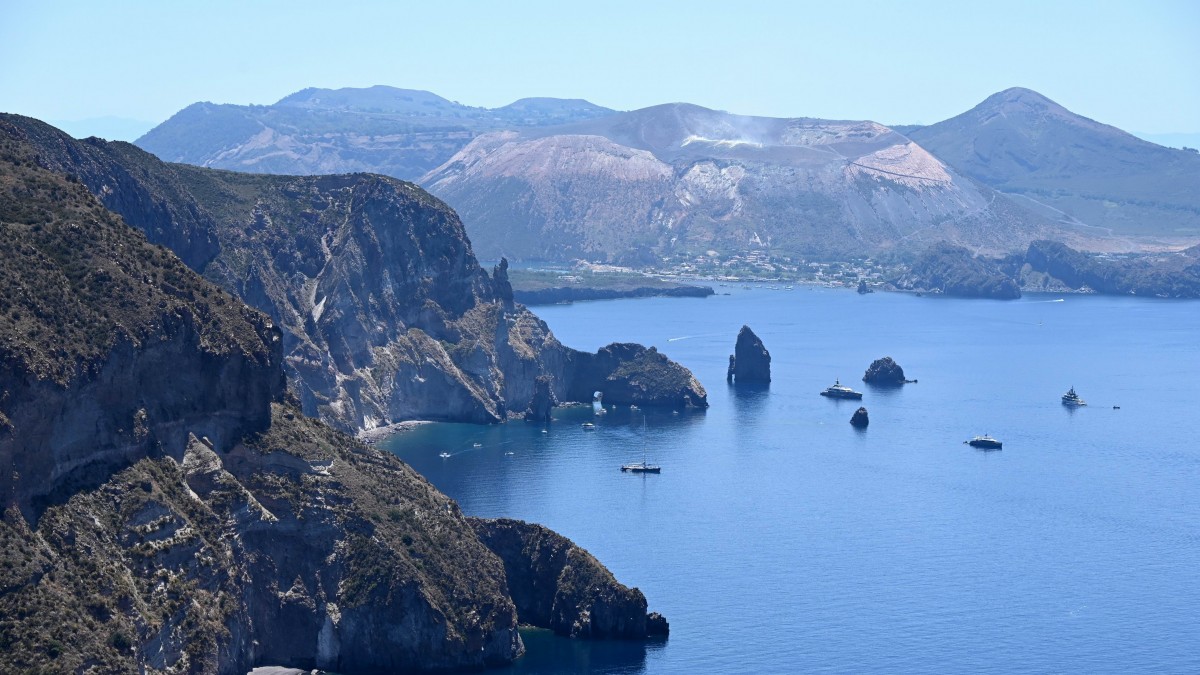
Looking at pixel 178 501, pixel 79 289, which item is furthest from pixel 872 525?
pixel 79 289

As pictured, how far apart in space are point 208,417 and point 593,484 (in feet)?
185

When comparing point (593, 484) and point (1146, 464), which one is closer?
point (593, 484)

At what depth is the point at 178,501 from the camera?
291 feet

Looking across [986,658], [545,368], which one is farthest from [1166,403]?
[986,658]

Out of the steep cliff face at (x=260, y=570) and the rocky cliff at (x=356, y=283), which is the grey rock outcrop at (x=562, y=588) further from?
the rocky cliff at (x=356, y=283)

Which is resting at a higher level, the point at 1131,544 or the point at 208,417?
the point at 208,417

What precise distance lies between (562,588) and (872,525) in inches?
1361

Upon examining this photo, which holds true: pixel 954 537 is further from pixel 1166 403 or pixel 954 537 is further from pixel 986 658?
pixel 1166 403

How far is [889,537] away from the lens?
12925cm

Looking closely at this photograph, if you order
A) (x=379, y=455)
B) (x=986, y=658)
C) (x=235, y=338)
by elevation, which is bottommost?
(x=986, y=658)

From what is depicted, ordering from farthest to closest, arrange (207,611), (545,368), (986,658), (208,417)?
(545,368) → (986,658) → (208,417) → (207,611)

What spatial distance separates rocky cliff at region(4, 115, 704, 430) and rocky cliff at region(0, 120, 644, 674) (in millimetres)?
56393

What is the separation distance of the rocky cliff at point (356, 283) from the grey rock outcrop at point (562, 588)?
171 feet

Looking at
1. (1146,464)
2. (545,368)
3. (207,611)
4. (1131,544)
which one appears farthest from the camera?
(545,368)
